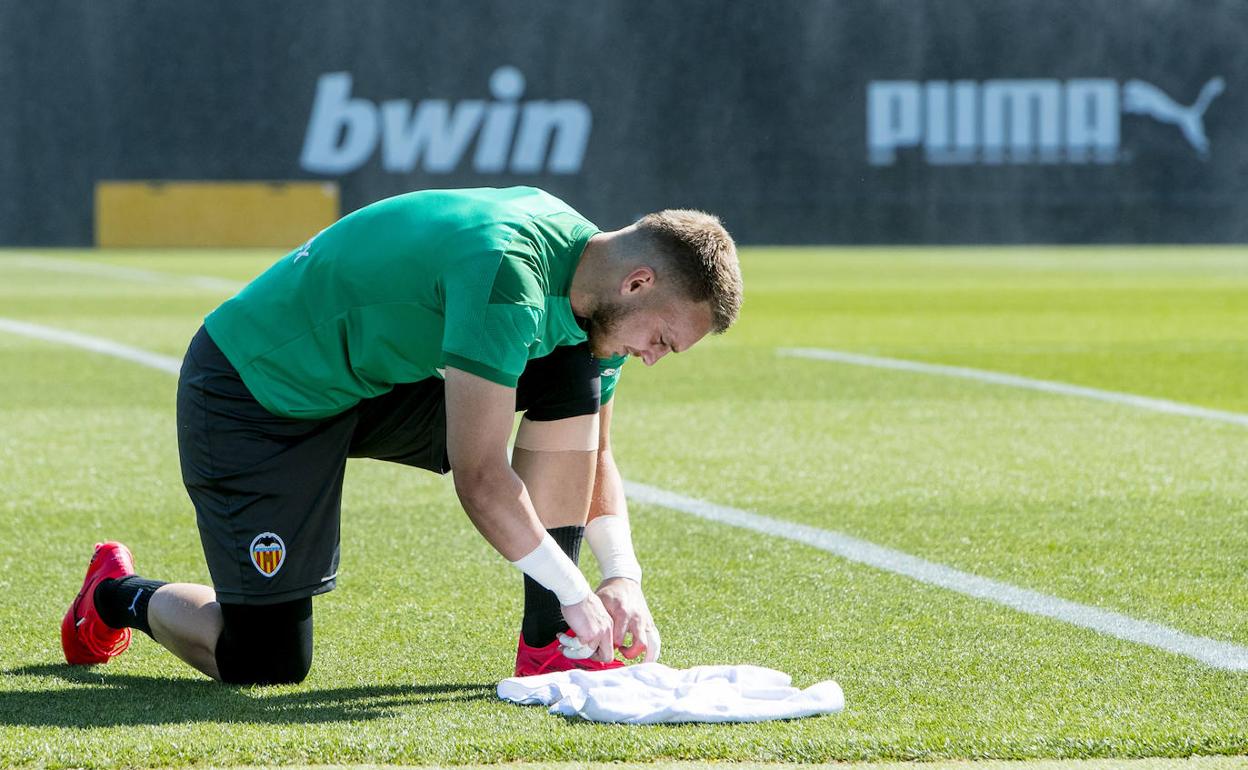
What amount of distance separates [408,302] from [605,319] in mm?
386

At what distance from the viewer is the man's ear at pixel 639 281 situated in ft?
10.5

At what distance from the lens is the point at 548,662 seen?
3.64m

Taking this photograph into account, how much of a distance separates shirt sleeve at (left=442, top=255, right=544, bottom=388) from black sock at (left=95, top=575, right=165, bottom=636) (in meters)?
1.16

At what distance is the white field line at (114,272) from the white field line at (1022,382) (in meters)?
7.87

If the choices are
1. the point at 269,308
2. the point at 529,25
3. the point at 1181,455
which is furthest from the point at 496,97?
the point at 269,308

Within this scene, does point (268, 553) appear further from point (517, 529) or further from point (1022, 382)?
point (1022, 382)

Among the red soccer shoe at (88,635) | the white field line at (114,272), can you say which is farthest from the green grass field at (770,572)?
the white field line at (114,272)

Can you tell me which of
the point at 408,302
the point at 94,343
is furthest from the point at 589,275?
the point at 94,343

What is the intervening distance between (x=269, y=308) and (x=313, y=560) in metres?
0.55

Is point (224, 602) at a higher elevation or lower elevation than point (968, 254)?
higher

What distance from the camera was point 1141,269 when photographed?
2250cm

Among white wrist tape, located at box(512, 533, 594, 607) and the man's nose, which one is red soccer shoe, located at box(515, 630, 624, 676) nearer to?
white wrist tape, located at box(512, 533, 594, 607)

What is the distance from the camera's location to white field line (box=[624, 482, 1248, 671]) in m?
3.84

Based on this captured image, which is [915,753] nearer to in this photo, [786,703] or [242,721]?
[786,703]
